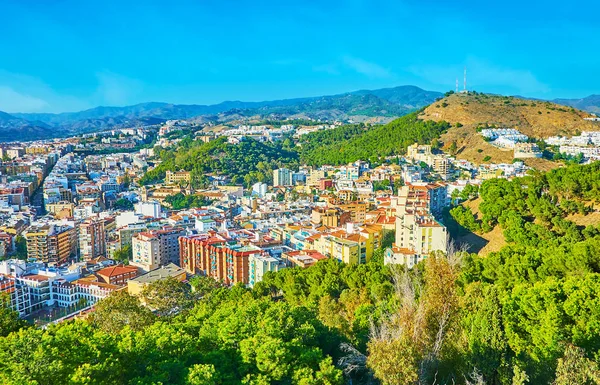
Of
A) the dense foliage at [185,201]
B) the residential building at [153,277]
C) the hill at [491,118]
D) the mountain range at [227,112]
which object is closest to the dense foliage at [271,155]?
the hill at [491,118]

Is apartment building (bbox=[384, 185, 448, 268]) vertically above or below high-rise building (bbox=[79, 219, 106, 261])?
above

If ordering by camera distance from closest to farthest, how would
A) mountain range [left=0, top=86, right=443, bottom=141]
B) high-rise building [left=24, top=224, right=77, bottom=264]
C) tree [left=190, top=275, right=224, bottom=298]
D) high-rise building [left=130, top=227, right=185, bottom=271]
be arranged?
tree [left=190, top=275, right=224, bottom=298] → high-rise building [left=130, top=227, right=185, bottom=271] → high-rise building [left=24, top=224, right=77, bottom=264] → mountain range [left=0, top=86, right=443, bottom=141]

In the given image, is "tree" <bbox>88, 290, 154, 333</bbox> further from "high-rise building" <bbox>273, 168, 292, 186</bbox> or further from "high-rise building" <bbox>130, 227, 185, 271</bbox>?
"high-rise building" <bbox>273, 168, 292, 186</bbox>

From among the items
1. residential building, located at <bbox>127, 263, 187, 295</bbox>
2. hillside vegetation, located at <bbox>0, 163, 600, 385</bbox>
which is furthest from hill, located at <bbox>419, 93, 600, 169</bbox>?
hillside vegetation, located at <bbox>0, 163, 600, 385</bbox>

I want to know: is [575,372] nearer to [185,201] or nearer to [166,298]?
[166,298]

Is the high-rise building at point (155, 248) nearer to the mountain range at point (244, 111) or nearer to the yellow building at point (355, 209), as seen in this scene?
the yellow building at point (355, 209)

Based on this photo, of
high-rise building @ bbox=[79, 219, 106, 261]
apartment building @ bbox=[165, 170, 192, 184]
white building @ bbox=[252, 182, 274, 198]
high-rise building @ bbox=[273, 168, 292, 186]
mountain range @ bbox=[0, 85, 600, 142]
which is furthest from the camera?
mountain range @ bbox=[0, 85, 600, 142]
